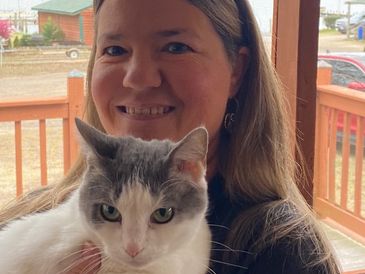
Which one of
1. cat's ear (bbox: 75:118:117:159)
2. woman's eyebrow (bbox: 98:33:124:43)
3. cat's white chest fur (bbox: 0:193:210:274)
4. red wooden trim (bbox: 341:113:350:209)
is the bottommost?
red wooden trim (bbox: 341:113:350:209)

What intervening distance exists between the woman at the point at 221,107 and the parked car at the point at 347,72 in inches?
53.0

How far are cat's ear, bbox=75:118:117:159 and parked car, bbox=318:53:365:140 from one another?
1.75m

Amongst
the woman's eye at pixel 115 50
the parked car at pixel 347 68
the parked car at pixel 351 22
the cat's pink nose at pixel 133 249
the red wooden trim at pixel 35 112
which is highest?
the parked car at pixel 351 22

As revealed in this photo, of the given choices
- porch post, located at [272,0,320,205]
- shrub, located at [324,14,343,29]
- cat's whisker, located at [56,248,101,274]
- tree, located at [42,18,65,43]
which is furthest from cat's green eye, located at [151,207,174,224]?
shrub, located at [324,14,343,29]

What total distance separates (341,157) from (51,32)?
1.78 metres

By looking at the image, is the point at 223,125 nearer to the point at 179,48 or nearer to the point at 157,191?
the point at 179,48

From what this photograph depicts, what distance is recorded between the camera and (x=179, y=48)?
1.18 meters

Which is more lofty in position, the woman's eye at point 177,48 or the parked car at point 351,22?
the parked car at point 351,22

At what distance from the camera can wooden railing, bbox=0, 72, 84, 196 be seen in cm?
268

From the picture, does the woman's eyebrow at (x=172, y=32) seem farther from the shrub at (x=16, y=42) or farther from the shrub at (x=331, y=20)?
the shrub at (x=331, y=20)

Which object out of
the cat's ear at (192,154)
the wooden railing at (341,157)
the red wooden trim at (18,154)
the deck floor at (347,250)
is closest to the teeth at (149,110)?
the cat's ear at (192,154)

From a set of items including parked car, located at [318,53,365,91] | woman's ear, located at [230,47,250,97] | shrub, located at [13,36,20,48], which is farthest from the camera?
parked car, located at [318,53,365,91]

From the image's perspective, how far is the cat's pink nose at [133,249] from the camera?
893 mm

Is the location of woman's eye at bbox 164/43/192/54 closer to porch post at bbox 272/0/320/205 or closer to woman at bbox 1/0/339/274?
woman at bbox 1/0/339/274
